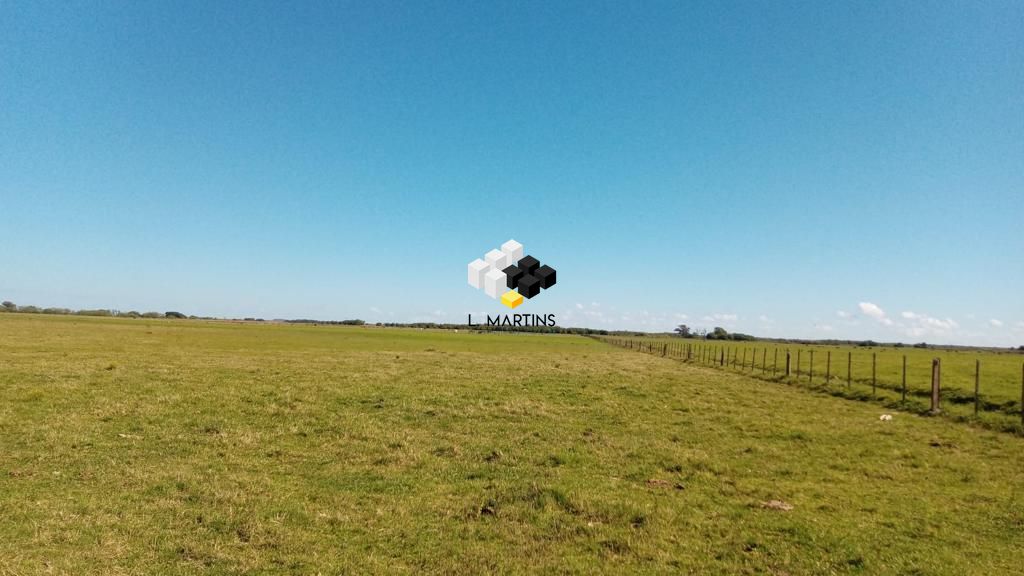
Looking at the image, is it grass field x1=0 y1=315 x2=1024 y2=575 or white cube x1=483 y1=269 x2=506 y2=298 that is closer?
grass field x1=0 y1=315 x2=1024 y2=575

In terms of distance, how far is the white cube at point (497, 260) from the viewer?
6694cm

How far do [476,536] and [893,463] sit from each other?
1109 centimetres

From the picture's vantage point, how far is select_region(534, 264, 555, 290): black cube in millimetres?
72312

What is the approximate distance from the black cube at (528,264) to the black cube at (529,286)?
832mm

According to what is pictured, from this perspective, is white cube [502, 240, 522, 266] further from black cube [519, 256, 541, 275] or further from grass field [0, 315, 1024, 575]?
grass field [0, 315, 1024, 575]

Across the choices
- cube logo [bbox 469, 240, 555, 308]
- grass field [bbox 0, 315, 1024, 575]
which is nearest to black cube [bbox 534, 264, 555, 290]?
cube logo [bbox 469, 240, 555, 308]

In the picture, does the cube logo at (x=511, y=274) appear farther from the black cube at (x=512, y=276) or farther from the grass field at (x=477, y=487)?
the grass field at (x=477, y=487)

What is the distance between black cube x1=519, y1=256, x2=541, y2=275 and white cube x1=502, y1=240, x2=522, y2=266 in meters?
1.09

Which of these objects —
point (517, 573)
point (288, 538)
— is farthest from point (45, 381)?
point (517, 573)

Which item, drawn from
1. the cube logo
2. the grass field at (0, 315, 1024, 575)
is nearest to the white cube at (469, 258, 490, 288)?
the cube logo

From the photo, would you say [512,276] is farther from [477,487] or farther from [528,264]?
[477,487]

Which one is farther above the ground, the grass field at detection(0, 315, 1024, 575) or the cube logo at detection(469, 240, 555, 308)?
the cube logo at detection(469, 240, 555, 308)

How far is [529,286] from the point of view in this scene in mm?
71250

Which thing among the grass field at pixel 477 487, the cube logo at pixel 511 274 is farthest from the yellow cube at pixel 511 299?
the grass field at pixel 477 487
